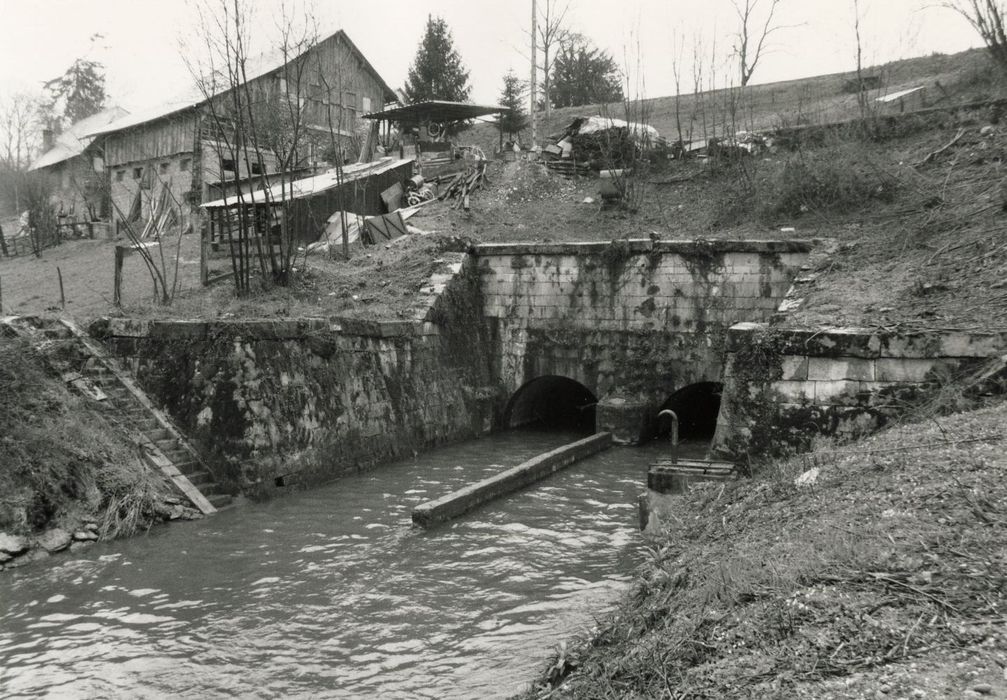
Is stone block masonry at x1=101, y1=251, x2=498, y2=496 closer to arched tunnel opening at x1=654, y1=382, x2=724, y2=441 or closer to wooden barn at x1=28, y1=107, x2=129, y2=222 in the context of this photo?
arched tunnel opening at x1=654, y1=382, x2=724, y2=441

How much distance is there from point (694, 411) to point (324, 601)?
1131 cm

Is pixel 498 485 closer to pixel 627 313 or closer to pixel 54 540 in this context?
pixel 54 540

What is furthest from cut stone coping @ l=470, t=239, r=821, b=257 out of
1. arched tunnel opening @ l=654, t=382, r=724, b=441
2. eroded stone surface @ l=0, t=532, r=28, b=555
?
eroded stone surface @ l=0, t=532, r=28, b=555

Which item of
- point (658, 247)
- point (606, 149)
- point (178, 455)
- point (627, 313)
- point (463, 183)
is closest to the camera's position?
point (178, 455)

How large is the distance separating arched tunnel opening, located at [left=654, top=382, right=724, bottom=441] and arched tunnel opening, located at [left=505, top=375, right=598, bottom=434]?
1.62 meters

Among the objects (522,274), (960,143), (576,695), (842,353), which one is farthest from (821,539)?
(960,143)

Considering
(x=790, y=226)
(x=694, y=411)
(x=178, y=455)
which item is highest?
(x=790, y=226)

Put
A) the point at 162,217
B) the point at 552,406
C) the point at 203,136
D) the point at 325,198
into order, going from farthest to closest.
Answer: the point at 162,217, the point at 203,136, the point at 325,198, the point at 552,406

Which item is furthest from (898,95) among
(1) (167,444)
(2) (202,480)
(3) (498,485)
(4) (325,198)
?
(1) (167,444)

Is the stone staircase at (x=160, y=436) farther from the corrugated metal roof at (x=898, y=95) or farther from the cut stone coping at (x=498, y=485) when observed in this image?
the corrugated metal roof at (x=898, y=95)

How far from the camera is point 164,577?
848 centimetres

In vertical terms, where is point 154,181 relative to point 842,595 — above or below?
above

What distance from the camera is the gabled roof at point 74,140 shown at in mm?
38344

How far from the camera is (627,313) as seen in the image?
617 inches
